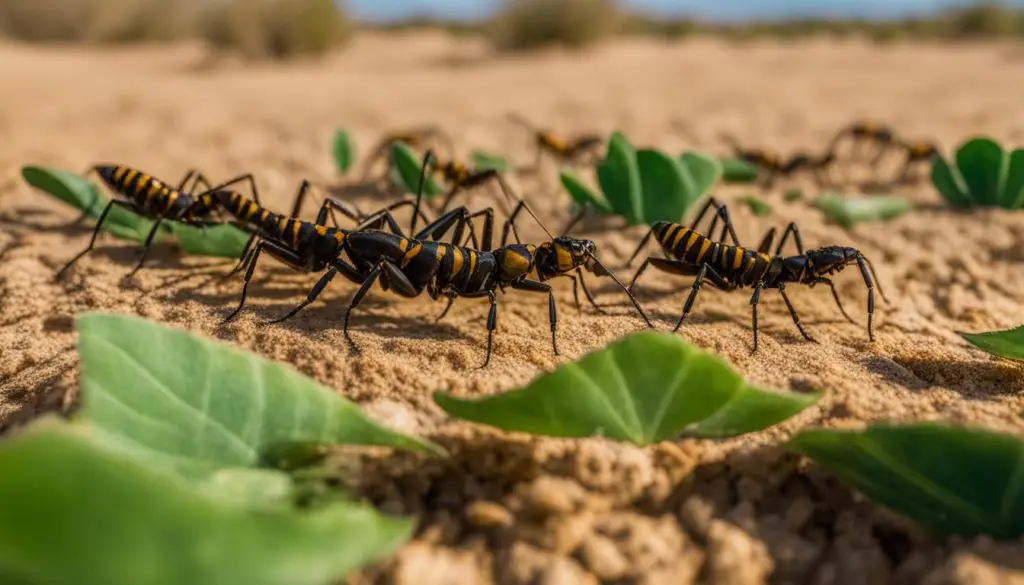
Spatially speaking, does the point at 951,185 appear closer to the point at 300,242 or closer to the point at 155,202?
the point at 300,242

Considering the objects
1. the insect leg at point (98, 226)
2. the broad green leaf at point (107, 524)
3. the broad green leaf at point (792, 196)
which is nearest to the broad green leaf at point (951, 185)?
the broad green leaf at point (792, 196)

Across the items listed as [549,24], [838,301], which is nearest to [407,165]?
[838,301]

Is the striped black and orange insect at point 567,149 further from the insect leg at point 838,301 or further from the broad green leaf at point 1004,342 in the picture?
the broad green leaf at point 1004,342

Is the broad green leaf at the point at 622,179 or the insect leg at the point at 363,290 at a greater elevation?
the broad green leaf at the point at 622,179

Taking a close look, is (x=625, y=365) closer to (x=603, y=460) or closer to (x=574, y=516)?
(x=603, y=460)

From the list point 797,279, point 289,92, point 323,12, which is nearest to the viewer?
point 797,279

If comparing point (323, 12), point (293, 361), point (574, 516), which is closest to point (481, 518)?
point (574, 516)

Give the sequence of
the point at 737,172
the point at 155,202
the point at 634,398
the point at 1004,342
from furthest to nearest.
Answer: the point at 737,172 < the point at 155,202 < the point at 1004,342 < the point at 634,398
